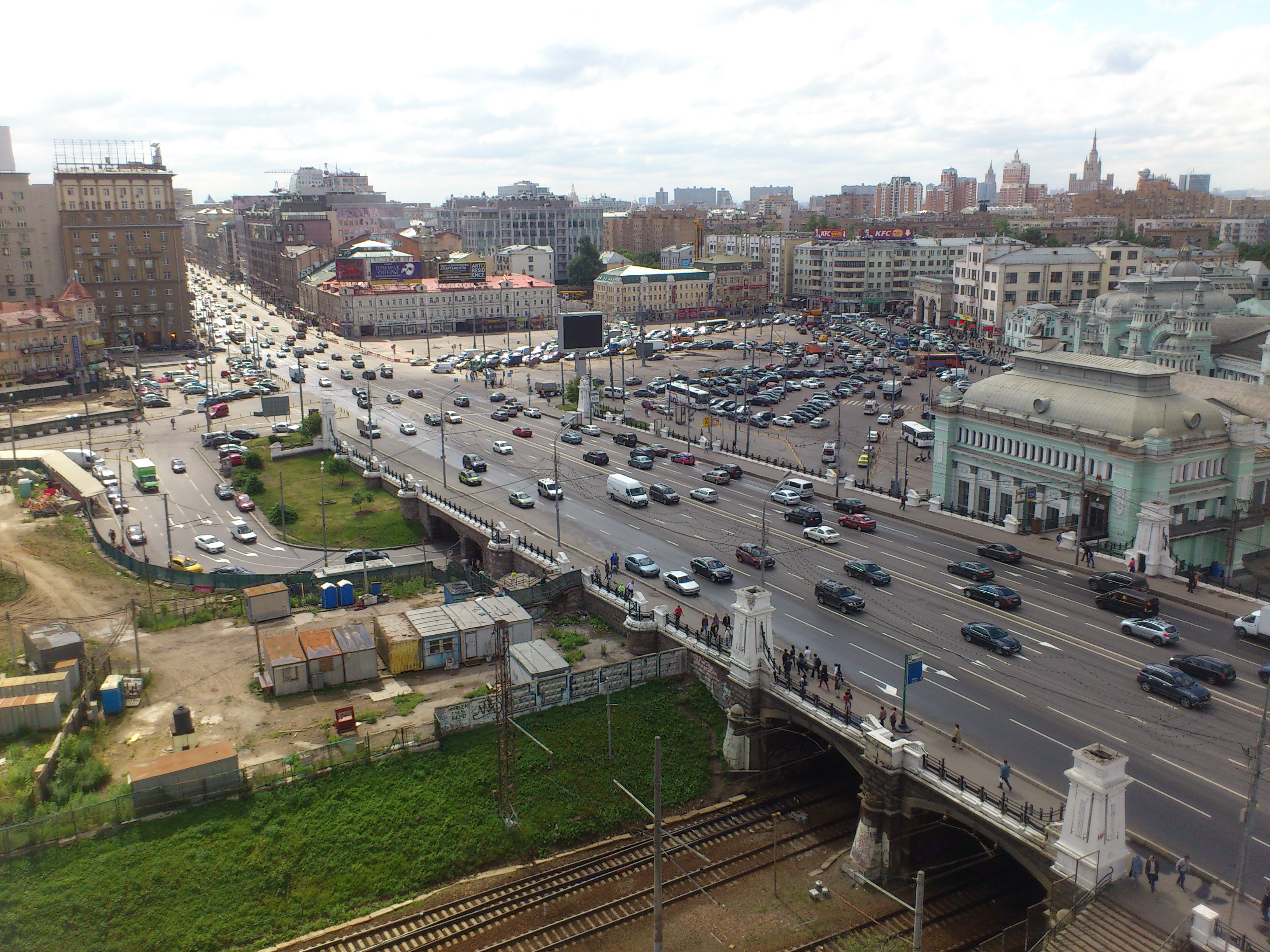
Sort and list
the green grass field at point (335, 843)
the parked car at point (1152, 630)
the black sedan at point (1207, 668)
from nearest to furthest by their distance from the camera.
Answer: the green grass field at point (335, 843)
the black sedan at point (1207, 668)
the parked car at point (1152, 630)

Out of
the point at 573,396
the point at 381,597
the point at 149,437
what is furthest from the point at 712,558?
the point at 149,437

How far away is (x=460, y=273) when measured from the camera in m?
189

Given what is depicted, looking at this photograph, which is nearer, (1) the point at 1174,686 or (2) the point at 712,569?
(1) the point at 1174,686

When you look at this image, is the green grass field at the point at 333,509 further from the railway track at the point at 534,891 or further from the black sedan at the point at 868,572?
the railway track at the point at 534,891

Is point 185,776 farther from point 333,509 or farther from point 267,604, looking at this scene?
point 333,509

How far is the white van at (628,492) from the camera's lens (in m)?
69.4

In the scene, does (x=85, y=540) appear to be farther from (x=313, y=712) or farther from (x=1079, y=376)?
(x=1079, y=376)

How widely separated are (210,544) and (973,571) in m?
50.0

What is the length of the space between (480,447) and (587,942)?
6278 cm

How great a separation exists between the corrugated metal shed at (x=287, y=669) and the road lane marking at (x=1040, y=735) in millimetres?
30217

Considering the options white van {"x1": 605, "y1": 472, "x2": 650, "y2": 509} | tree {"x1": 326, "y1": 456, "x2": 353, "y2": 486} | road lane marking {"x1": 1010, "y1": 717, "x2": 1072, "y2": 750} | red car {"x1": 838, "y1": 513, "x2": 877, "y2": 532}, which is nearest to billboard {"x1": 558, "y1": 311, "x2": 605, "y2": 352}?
tree {"x1": 326, "y1": 456, "x2": 353, "y2": 486}

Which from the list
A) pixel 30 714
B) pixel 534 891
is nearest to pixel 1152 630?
pixel 534 891

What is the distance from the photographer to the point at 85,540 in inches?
2685

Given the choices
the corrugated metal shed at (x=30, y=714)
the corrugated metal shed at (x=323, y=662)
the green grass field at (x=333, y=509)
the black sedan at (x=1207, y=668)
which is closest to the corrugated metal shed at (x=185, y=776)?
the corrugated metal shed at (x=30, y=714)
